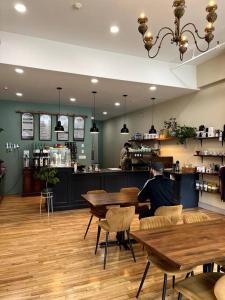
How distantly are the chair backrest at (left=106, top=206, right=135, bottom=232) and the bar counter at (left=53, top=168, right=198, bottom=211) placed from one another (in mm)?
3063

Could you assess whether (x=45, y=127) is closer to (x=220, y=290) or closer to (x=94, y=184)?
(x=94, y=184)

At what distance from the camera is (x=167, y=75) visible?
587cm

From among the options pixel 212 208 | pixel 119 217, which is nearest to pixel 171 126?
pixel 212 208

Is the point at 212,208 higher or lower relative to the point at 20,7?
lower

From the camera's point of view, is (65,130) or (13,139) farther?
(65,130)

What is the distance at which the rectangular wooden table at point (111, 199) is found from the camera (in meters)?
3.48

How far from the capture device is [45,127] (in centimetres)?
832

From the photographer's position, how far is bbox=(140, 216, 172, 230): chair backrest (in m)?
2.43

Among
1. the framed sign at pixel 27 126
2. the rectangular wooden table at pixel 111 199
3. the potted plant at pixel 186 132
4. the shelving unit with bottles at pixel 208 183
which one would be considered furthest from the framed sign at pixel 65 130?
the rectangular wooden table at pixel 111 199

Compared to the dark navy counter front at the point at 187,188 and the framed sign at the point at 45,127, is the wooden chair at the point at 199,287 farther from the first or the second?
the framed sign at the point at 45,127

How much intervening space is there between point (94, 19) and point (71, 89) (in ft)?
8.45

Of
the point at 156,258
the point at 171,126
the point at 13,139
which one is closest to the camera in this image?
the point at 156,258

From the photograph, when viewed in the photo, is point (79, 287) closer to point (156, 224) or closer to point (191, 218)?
point (156, 224)

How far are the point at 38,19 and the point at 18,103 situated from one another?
4.60 m
